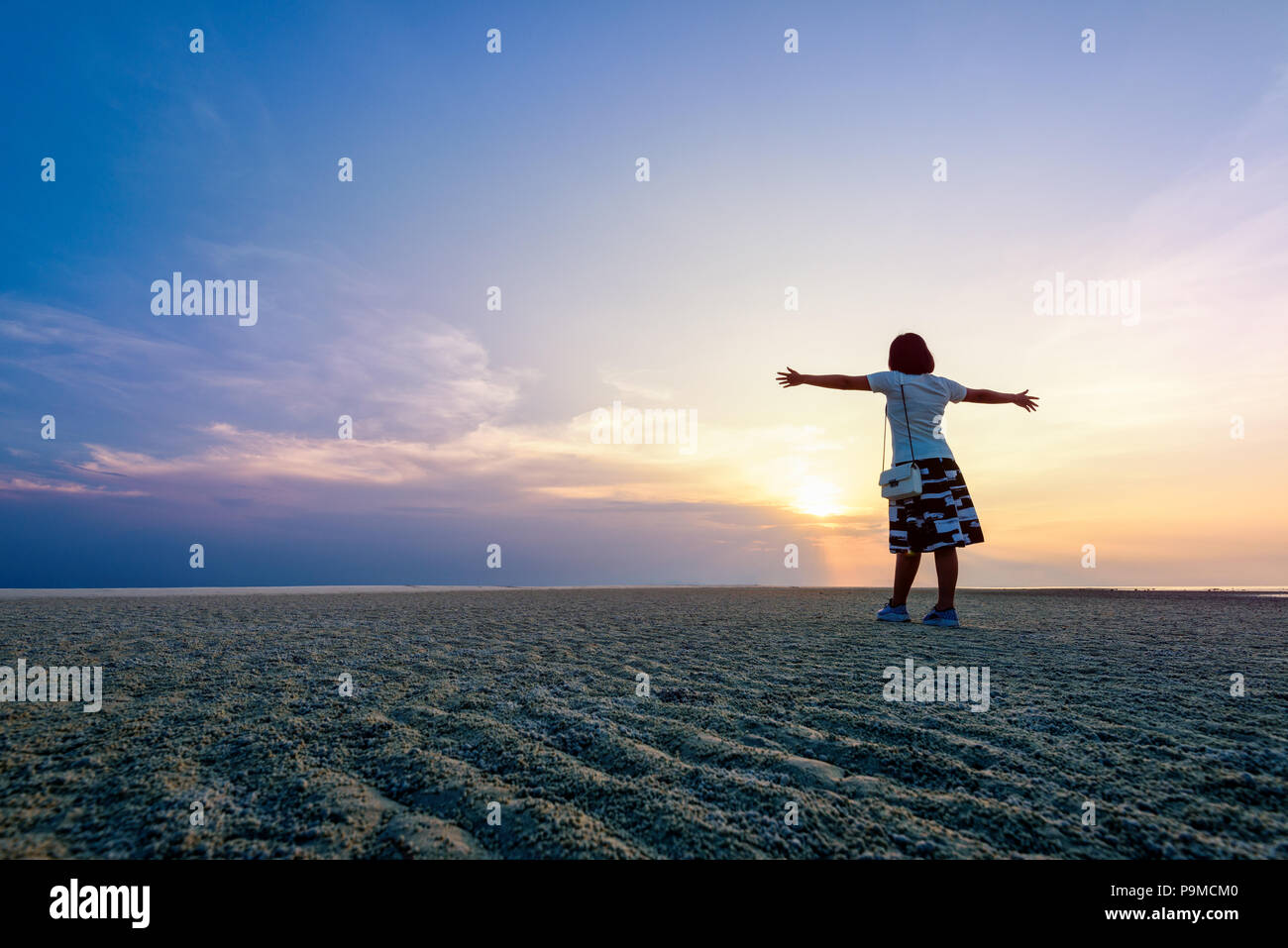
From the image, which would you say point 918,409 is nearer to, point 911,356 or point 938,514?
point 911,356

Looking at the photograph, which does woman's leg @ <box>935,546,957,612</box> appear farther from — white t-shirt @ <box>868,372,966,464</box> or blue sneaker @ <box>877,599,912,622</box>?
white t-shirt @ <box>868,372,966,464</box>

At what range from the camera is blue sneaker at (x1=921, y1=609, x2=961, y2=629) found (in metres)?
5.10

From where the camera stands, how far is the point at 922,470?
5289 mm

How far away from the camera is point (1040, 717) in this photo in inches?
92.9

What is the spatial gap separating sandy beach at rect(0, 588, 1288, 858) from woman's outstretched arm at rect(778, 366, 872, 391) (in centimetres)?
225

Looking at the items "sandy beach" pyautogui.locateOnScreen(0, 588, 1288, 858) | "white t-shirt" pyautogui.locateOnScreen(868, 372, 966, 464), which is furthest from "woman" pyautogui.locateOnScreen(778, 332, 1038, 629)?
"sandy beach" pyautogui.locateOnScreen(0, 588, 1288, 858)

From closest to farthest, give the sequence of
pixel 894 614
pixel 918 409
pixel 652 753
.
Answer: pixel 652 753 → pixel 918 409 → pixel 894 614

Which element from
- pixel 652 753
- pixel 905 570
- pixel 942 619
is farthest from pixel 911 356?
pixel 652 753

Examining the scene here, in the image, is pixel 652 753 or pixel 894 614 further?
pixel 894 614

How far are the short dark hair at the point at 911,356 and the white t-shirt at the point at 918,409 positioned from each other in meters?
0.14

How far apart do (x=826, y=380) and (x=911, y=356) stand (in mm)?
908

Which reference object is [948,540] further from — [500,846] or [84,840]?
[84,840]
